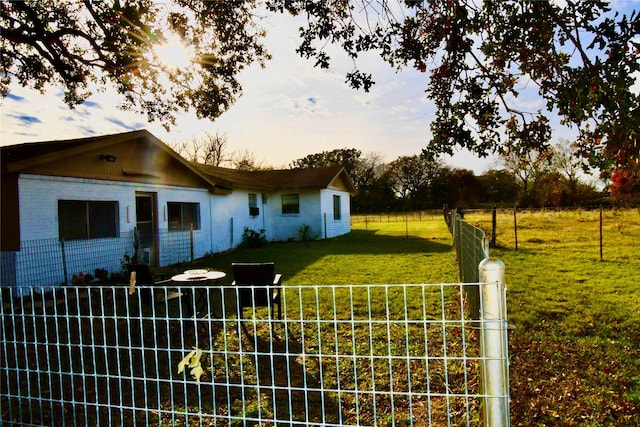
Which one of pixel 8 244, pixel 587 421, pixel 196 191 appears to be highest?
pixel 196 191

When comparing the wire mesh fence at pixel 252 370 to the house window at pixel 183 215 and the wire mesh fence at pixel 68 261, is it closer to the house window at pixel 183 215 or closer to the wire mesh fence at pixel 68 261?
the wire mesh fence at pixel 68 261

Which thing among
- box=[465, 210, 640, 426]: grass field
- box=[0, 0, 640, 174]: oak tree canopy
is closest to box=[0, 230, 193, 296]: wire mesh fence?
box=[0, 0, 640, 174]: oak tree canopy

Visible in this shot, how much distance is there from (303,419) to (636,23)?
13.2 feet

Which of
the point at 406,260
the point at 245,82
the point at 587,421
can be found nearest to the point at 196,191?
the point at 245,82

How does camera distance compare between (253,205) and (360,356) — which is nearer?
(360,356)

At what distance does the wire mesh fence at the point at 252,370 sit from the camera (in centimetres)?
281

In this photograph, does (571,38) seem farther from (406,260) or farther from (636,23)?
(406,260)

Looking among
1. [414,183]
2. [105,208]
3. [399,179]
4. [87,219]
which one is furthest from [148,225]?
[414,183]

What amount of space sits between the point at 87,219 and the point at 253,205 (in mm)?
9790

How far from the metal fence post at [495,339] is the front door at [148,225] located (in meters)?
11.9

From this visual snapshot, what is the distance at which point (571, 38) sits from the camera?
3469mm

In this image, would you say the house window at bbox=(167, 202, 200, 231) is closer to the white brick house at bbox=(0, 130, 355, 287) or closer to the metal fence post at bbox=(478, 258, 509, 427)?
the white brick house at bbox=(0, 130, 355, 287)

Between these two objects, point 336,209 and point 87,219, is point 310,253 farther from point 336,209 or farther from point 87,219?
point 336,209

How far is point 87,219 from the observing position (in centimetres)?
1064
